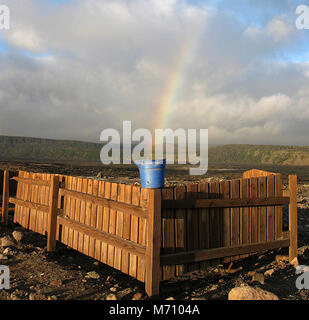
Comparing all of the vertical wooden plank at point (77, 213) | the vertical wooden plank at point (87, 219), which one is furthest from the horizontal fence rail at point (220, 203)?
the vertical wooden plank at point (77, 213)

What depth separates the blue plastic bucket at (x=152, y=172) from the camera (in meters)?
5.78

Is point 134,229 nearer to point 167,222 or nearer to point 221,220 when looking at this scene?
point 167,222

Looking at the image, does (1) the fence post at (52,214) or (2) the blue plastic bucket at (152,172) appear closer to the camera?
(2) the blue plastic bucket at (152,172)

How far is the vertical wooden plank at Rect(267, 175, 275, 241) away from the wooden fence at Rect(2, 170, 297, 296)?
2 centimetres

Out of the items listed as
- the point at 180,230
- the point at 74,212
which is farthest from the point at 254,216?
the point at 74,212

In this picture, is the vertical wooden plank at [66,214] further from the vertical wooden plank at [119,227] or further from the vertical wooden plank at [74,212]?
the vertical wooden plank at [119,227]

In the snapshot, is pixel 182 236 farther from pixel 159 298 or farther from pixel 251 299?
pixel 251 299

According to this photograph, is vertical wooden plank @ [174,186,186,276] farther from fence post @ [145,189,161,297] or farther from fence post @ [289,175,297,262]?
fence post @ [289,175,297,262]

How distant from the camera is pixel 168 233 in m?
4.91

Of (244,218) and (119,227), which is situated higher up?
(244,218)

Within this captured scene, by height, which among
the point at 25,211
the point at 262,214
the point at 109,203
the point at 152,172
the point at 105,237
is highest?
the point at 152,172

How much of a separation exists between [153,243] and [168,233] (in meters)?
0.46
